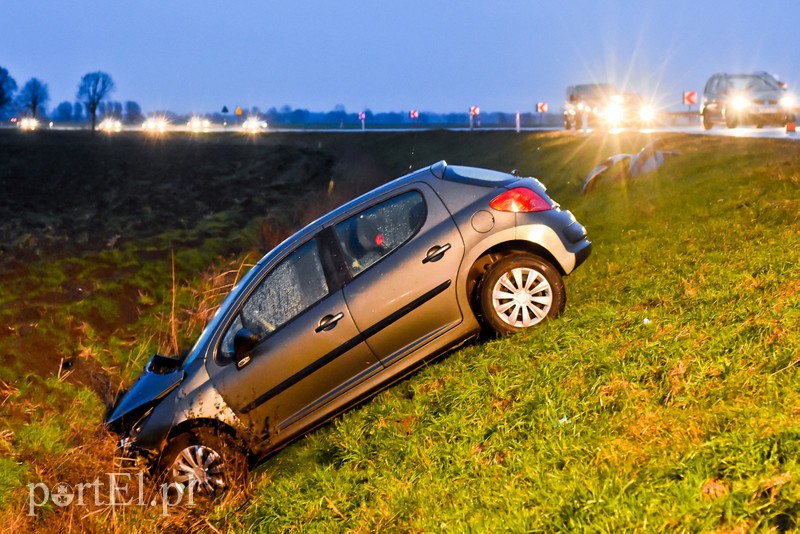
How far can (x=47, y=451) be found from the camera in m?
10.0

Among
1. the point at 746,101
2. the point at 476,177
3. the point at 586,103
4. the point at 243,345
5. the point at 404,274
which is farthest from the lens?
the point at 586,103

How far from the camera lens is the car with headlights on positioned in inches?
308

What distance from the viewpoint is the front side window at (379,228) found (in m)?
8.16

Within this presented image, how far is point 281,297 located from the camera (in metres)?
8.05

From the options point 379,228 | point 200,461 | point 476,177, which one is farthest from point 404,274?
point 200,461

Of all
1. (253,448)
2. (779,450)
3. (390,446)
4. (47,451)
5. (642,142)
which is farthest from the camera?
(642,142)

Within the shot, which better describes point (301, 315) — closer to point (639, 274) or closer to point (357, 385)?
point (357, 385)

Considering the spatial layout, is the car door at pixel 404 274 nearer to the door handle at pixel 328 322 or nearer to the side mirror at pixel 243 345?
the door handle at pixel 328 322

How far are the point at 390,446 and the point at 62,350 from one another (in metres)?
10.1

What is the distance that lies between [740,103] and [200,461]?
90.4 feet

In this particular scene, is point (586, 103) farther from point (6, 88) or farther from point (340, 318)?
point (6, 88)

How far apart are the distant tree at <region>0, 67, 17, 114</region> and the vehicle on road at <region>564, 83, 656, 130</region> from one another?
111568mm

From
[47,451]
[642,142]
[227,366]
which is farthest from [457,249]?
A: [642,142]

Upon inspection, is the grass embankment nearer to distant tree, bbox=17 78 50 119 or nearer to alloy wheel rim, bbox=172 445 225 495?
alloy wheel rim, bbox=172 445 225 495
